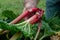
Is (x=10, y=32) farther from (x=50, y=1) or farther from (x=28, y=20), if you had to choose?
(x=50, y=1)

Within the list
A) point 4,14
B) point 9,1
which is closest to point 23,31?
point 4,14

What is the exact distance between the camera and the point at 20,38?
180cm

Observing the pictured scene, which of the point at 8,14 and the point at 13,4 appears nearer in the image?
the point at 8,14

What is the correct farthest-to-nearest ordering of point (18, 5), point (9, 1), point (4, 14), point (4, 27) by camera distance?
point (9, 1) < point (18, 5) < point (4, 14) < point (4, 27)

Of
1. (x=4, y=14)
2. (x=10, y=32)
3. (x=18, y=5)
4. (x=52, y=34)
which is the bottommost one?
(x=52, y=34)

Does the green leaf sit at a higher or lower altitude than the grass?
lower

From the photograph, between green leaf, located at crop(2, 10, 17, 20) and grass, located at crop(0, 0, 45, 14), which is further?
grass, located at crop(0, 0, 45, 14)

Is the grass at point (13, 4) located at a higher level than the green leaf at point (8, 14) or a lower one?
higher

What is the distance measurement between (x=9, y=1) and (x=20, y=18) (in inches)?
302

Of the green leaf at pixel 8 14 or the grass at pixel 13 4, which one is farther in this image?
the grass at pixel 13 4

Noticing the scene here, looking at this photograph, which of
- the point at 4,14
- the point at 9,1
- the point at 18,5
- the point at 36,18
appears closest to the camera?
the point at 36,18

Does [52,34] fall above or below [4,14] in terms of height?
below

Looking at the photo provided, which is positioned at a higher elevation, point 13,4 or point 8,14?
point 13,4

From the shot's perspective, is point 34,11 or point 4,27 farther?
point 34,11
